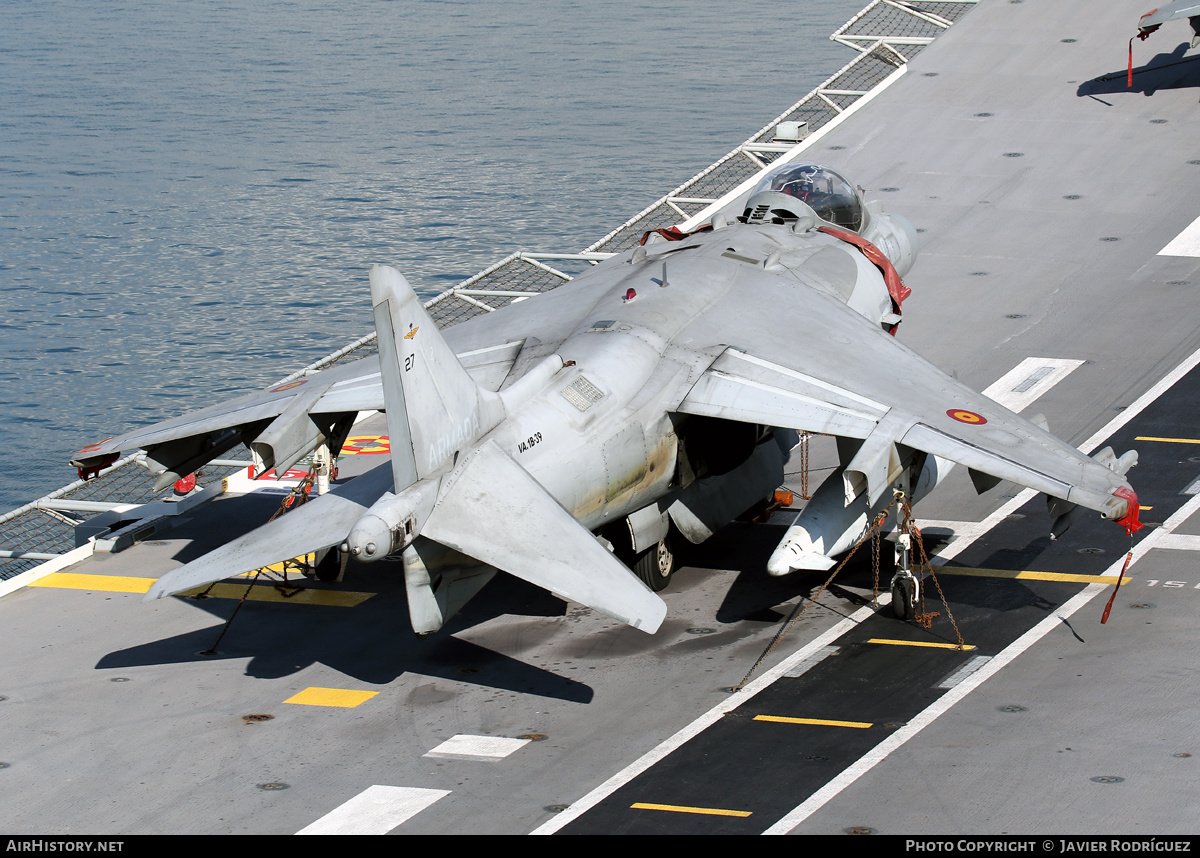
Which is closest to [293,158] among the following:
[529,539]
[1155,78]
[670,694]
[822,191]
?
[1155,78]

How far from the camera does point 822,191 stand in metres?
25.8

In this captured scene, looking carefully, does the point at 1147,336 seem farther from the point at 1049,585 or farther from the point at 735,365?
the point at 735,365

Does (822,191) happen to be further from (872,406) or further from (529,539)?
(529,539)

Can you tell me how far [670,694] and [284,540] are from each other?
5186mm

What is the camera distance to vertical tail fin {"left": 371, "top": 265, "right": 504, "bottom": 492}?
16297mm

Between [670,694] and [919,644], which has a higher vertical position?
[670,694]

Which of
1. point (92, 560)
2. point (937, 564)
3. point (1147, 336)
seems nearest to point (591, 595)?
point (937, 564)

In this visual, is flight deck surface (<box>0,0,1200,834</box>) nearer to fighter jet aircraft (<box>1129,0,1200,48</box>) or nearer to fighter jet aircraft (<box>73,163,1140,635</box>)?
fighter jet aircraft (<box>73,163,1140,635</box>)

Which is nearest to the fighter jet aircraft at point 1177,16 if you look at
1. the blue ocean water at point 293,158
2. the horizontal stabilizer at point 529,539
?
the blue ocean water at point 293,158

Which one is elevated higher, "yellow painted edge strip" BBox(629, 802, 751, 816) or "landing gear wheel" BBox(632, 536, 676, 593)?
"yellow painted edge strip" BBox(629, 802, 751, 816)

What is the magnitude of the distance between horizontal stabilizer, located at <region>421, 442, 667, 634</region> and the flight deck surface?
2076 millimetres

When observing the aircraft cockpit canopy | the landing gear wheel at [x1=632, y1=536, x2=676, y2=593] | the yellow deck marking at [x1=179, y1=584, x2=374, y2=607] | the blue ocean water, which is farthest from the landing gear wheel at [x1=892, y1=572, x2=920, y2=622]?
the blue ocean water

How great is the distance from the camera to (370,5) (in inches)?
4001

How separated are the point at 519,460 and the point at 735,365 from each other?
4.06 metres
